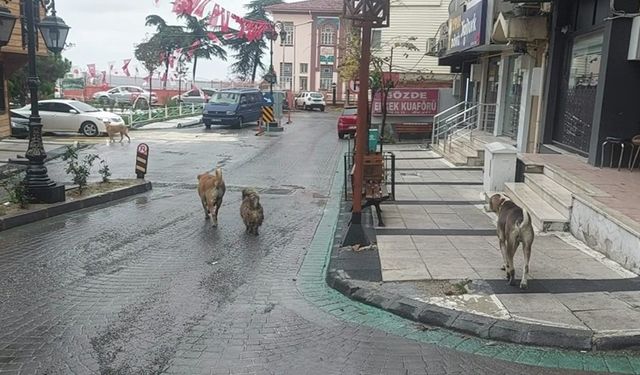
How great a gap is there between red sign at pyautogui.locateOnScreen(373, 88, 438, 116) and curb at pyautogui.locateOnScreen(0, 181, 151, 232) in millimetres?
13650

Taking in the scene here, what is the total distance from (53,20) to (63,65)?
22.4m

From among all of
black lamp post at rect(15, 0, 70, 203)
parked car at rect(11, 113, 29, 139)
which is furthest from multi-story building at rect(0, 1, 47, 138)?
black lamp post at rect(15, 0, 70, 203)

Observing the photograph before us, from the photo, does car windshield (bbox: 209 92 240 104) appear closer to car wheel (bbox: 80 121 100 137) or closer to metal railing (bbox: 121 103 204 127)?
metal railing (bbox: 121 103 204 127)

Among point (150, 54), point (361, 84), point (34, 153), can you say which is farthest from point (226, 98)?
point (361, 84)

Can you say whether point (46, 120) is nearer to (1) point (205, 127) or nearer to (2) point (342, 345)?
(1) point (205, 127)

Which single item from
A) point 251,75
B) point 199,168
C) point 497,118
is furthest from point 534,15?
point 251,75

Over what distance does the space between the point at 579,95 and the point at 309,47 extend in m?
46.5

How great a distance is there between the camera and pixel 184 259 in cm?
697

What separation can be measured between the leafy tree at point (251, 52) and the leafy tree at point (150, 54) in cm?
980

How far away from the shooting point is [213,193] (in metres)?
8.76

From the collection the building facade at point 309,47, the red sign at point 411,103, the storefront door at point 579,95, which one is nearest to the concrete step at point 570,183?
the storefront door at point 579,95

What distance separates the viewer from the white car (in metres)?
22.9

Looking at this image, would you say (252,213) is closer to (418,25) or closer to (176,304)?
(176,304)

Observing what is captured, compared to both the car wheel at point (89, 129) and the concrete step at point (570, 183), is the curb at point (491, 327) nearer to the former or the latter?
the concrete step at point (570, 183)
